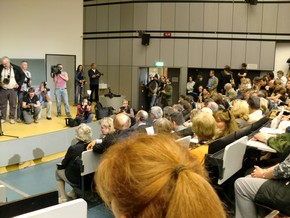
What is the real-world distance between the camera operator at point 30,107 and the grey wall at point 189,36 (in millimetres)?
5302

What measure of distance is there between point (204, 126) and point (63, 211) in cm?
169

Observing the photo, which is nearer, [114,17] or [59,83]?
[59,83]

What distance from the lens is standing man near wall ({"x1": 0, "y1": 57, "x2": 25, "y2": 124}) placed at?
6.54m

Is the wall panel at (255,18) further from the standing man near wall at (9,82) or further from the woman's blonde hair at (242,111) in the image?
the standing man near wall at (9,82)

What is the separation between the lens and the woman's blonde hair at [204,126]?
3043mm

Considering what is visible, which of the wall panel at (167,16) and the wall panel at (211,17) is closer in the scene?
the wall panel at (211,17)

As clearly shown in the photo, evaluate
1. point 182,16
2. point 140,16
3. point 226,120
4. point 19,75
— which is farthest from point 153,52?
point 226,120

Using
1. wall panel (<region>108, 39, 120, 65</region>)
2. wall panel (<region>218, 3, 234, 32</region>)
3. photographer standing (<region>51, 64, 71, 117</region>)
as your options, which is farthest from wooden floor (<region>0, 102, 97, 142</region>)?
wall panel (<region>218, 3, 234, 32</region>)

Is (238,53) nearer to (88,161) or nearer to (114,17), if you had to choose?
(114,17)

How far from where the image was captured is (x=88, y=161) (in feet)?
11.8

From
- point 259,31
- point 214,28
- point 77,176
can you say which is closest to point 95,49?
point 214,28

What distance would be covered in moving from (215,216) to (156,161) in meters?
0.20

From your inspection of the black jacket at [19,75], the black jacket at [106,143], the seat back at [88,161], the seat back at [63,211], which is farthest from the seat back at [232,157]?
the black jacket at [19,75]

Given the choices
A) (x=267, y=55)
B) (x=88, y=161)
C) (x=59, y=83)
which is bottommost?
(x=88, y=161)
